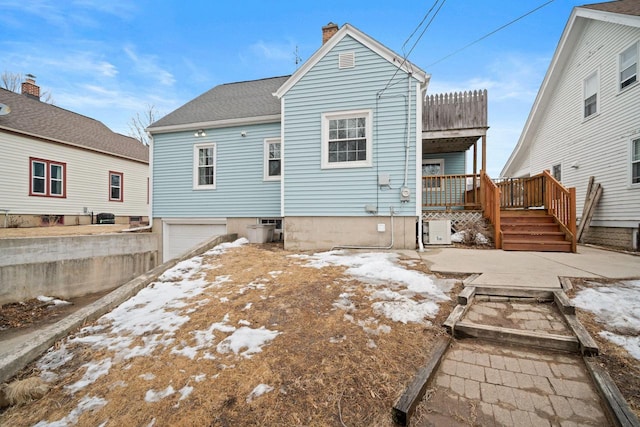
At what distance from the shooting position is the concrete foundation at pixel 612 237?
721 cm

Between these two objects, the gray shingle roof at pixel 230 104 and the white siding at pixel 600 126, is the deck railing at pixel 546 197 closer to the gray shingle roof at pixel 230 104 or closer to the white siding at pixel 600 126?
the white siding at pixel 600 126

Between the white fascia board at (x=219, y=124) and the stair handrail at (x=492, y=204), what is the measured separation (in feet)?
22.1

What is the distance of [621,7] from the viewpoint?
814 centimetres

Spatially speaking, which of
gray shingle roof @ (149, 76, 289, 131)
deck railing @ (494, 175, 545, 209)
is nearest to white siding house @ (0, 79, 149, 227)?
gray shingle roof @ (149, 76, 289, 131)

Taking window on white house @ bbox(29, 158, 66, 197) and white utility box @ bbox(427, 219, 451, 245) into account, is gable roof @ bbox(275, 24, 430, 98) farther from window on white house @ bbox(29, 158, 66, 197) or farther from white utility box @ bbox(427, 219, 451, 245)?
window on white house @ bbox(29, 158, 66, 197)

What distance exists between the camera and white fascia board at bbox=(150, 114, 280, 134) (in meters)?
8.57

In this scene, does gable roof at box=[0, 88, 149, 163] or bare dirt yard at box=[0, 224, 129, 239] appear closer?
bare dirt yard at box=[0, 224, 129, 239]

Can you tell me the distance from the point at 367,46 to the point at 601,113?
26.6 feet

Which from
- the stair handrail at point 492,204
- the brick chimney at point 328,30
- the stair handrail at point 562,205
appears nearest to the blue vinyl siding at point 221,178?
the brick chimney at point 328,30

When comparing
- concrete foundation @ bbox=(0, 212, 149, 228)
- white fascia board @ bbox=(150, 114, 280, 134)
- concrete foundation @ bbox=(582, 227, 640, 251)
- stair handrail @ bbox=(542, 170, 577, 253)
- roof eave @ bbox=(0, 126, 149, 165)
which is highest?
roof eave @ bbox=(0, 126, 149, 165)

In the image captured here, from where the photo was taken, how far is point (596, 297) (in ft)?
10.4

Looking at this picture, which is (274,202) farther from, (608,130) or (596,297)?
(608,130)

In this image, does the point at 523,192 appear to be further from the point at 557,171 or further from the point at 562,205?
the point at 557,171

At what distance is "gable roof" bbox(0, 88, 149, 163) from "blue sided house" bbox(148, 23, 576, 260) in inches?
345
